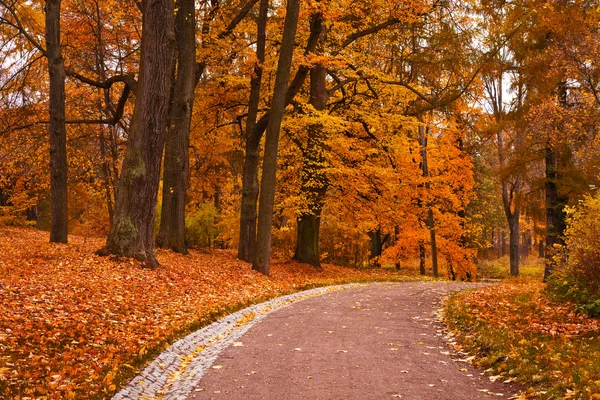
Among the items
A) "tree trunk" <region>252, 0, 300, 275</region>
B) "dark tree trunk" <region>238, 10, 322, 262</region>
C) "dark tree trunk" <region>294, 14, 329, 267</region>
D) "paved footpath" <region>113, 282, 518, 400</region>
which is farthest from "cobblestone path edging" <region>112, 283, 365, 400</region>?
"dark tree trunk" <region>294, 14, 329, 267</region>

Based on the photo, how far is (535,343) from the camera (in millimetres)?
7426

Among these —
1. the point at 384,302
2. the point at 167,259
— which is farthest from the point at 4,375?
the point at 167,259

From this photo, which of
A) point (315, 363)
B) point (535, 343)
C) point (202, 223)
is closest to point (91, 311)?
point (315, 363)

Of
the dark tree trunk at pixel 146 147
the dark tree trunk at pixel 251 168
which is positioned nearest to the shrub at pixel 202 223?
the dark tree trunk at pixel 251 168

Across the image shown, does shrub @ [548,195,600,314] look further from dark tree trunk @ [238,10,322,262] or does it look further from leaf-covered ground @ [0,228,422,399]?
dark tree trunk @ [238,10,322,262]

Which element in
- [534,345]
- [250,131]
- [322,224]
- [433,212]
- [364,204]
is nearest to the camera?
[534,345]

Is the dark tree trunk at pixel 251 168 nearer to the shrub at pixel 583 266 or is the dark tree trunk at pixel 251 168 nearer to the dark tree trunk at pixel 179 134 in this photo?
the dark tree trunk at pixel 179 134

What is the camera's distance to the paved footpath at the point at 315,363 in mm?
5773

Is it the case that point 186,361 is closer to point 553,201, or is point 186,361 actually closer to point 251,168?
point 251,168

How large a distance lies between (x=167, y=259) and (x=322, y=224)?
1681 cm

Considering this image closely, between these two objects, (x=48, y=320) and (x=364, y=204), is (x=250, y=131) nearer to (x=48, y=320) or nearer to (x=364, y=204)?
(x=364, y=204)

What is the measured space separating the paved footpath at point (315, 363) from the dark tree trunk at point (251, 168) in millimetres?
8824

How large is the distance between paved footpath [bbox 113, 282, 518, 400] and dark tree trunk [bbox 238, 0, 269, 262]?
882cm

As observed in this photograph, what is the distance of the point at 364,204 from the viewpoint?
80.5 feet
